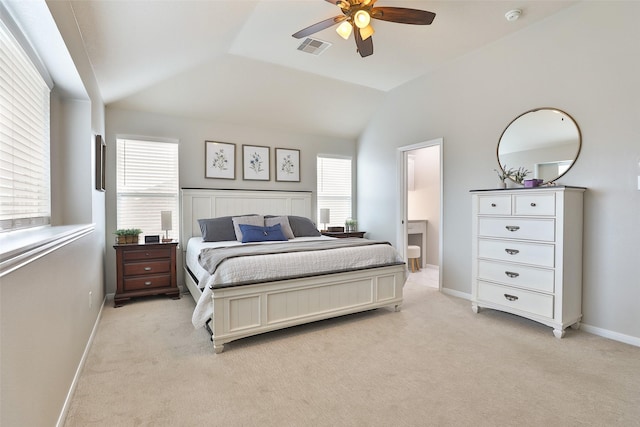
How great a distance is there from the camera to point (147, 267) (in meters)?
3.98

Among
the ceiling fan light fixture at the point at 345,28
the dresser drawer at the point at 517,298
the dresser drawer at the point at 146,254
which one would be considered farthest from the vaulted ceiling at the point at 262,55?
the dresser drawer at the point at 517,298

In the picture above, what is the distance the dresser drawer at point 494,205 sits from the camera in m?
3.21

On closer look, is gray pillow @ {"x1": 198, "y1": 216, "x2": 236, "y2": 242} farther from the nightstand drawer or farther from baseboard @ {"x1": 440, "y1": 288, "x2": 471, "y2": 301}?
baseboard @ {"x1": 440, "y1": 288, "x2": 471, "y2": 301}

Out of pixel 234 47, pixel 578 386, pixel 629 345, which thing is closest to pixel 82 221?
pixel 234 47

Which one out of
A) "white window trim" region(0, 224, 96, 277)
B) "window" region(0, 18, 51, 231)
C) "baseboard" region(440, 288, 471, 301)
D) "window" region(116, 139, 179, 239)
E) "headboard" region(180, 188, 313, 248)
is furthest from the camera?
"headboard" region(180, 188, 313, 248)

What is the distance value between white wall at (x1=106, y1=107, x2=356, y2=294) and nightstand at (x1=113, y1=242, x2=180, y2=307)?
1.32 feet

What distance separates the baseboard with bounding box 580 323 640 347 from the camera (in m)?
2.73

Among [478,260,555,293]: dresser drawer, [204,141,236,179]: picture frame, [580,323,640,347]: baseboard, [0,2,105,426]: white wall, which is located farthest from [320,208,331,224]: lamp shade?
[580,323,640,347]: baseboard

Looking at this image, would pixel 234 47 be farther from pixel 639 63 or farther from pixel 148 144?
pixel 639 63

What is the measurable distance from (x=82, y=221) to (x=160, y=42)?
1717 millimetres

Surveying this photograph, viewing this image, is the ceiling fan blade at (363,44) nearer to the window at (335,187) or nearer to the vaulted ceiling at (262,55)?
the vaulted ceiling at (262,55)

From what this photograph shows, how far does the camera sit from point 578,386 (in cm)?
209

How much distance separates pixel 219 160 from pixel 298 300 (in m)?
2.79

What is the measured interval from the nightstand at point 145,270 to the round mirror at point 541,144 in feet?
13.7
